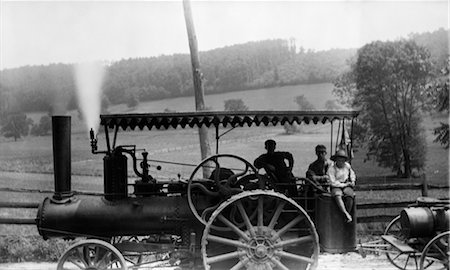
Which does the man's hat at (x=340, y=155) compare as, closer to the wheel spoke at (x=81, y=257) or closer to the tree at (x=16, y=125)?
the wheel spoke at (x=81, y=257)

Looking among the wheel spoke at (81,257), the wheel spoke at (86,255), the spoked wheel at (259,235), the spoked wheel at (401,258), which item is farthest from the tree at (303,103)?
the wheel spoke at (81,257)

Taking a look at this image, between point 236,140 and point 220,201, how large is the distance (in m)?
8.46

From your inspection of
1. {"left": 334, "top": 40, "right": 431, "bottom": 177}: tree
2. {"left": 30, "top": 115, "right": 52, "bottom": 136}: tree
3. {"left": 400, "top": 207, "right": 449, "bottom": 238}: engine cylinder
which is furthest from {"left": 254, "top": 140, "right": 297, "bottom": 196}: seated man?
{"left": 334, "top": 40, "right": 431, "bottom": 177}: tree

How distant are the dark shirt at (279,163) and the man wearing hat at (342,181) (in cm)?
56

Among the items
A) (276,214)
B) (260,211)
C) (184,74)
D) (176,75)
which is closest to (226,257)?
(260,211)

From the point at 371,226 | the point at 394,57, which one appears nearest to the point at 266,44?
the point at 394,57

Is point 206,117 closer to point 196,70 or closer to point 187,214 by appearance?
point 187,214

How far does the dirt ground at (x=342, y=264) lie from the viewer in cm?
766

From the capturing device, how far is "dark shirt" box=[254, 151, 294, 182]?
249 inches

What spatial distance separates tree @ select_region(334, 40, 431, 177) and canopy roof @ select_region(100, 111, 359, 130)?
11.9 meters

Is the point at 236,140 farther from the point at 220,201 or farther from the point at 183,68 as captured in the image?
the point at 220,201

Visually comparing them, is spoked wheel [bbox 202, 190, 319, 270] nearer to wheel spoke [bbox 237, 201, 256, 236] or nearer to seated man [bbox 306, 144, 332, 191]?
wheel spoke [bbox 237, 201, 256, 236]

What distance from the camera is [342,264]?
794 centimetres

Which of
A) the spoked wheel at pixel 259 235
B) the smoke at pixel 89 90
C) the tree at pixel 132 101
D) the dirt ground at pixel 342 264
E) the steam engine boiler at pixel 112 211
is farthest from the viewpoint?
the tree at pixel 132 101
